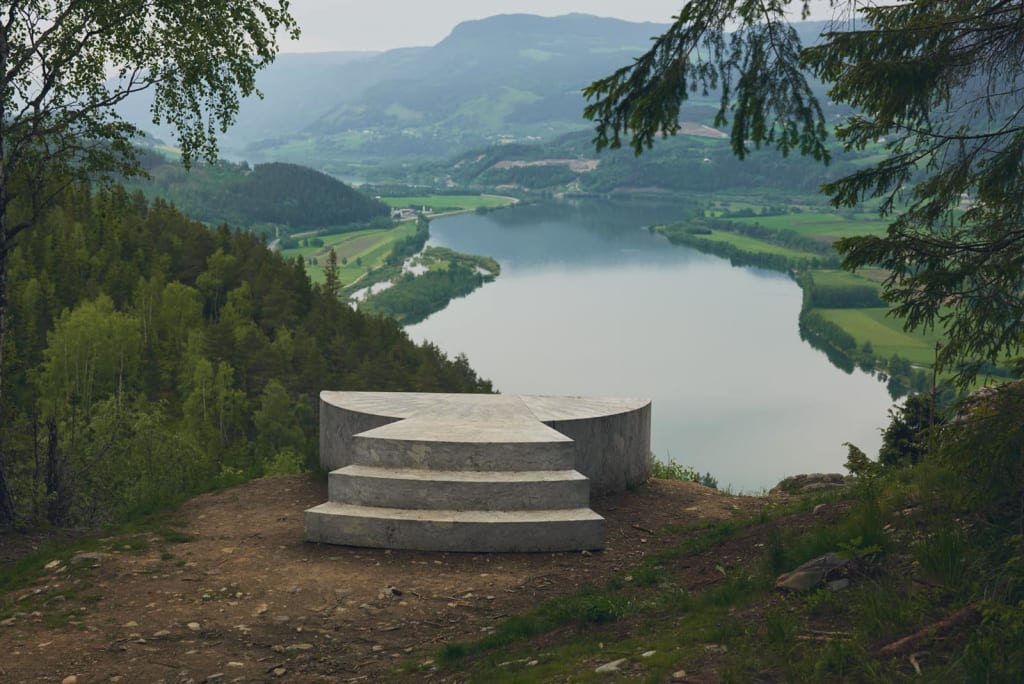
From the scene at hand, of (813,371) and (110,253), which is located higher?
(110,253)

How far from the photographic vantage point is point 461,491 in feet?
44.5

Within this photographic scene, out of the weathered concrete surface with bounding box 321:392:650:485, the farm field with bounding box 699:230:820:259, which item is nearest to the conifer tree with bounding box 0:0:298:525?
the weathered concrete surface with bounding box 321:392:650:485

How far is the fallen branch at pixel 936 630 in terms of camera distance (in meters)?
7.06

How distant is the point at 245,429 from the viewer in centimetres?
6756

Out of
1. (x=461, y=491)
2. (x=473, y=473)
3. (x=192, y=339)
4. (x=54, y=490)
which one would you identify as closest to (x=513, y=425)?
(x=473, y=473)

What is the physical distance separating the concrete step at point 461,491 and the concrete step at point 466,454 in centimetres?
23

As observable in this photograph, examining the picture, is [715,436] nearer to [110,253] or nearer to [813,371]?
[813,371]

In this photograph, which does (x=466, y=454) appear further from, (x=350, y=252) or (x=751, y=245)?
(x=751, y=245)

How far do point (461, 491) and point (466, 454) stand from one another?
69 cm

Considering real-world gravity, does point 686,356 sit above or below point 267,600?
below

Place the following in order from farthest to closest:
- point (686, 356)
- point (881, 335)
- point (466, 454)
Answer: point (881, 335) → point (686, 356) → point (466, 454)

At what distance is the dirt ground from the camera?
31.3 ft

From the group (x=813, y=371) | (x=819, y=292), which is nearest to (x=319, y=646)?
(x=813, y=371)

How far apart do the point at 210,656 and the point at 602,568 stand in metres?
4.89
